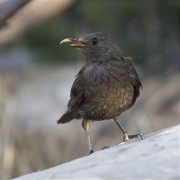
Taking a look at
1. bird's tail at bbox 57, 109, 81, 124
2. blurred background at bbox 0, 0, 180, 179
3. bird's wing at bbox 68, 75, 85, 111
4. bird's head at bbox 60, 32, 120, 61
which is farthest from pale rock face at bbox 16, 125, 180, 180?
bird's tail at bbox 57, 109, 81, 124

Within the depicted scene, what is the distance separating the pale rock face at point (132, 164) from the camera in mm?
3385

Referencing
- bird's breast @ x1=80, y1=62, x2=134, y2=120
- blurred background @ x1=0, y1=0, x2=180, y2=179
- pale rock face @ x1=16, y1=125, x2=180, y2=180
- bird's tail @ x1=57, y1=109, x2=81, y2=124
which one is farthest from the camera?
blurred background @ x1=0, y1=0, x2=180, y2=179

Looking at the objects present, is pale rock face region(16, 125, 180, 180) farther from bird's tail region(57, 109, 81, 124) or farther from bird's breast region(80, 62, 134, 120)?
bird's tail region(57, 109, 81, 124)

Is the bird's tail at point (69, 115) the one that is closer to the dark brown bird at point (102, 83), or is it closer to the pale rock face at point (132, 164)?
the dark brown bird at point (102, 83)

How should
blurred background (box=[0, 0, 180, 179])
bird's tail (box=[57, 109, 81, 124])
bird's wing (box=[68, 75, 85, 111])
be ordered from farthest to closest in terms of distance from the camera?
blurred background (box=[0, 0, 180, 179])
bird's tail (box=[57, 109, 81, 124])
bird's wing (box=[68, 75, 85, 111])

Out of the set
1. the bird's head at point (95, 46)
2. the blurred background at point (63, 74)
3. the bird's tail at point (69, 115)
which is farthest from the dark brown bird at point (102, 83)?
Result: the blurred background at point (63, 74)

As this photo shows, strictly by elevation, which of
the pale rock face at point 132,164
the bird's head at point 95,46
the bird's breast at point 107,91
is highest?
the bird's head at point 95,46

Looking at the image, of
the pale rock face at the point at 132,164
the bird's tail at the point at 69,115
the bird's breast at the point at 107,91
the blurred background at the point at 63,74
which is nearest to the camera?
the pale rock face at the point at 132,164

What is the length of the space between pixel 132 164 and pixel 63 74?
748 centimetres

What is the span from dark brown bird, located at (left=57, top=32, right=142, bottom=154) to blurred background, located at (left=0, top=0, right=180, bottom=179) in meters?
0.97

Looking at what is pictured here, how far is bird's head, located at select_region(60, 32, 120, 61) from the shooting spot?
602 cm

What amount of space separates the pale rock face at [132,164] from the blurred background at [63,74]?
94.1 inches

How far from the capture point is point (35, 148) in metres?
8.11

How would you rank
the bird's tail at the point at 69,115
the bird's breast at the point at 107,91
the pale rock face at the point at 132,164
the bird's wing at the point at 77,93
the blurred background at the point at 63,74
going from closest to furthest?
the pale rock face at the point at 132,164 → the bird's breast at the point at 107,91 → the bird's wing at the point at 77,93 → the bird's tail at the point at 69,115 → the blurred background at the point at 63,74
